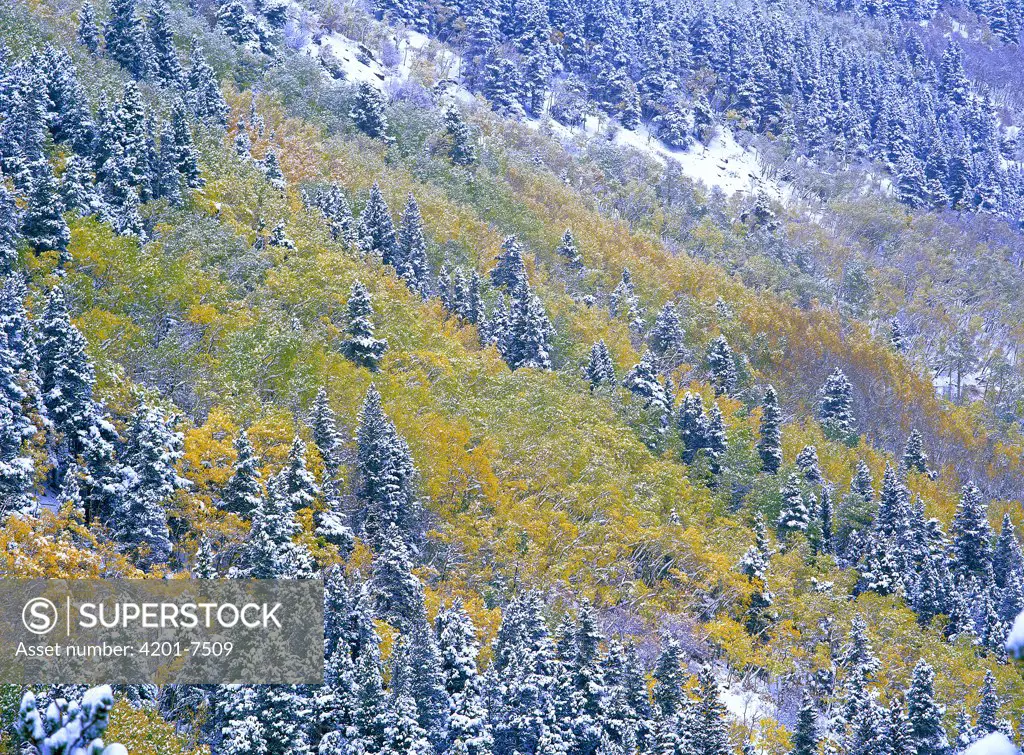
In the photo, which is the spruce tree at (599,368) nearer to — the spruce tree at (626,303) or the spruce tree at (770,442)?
the spruce tree at (770,442)

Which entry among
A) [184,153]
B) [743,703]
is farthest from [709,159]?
[743,703]

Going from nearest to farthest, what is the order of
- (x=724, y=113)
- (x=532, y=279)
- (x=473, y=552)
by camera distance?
1. (x=473, y=552)
2. (x=532, y=279)
3. (x=724, y=113)

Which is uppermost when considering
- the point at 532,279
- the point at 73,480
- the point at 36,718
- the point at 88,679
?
the point at 36,718

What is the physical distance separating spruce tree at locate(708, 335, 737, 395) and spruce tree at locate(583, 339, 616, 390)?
16.3 meters

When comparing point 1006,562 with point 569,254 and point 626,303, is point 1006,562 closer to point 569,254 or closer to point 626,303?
point 626,303

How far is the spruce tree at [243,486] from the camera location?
1908 inches

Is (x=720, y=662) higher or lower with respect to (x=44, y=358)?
lower

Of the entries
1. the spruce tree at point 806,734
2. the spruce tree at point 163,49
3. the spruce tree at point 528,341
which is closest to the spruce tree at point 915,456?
the spruce tree at point 528,341

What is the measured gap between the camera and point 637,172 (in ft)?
512

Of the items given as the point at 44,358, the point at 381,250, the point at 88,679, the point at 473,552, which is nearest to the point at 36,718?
the point at 88,679

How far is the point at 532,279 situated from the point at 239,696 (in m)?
75.2

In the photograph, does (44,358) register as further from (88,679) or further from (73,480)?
(88,679)

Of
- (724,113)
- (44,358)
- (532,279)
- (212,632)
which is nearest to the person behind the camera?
(212,632)

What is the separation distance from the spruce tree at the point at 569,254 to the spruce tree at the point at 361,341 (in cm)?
4712
